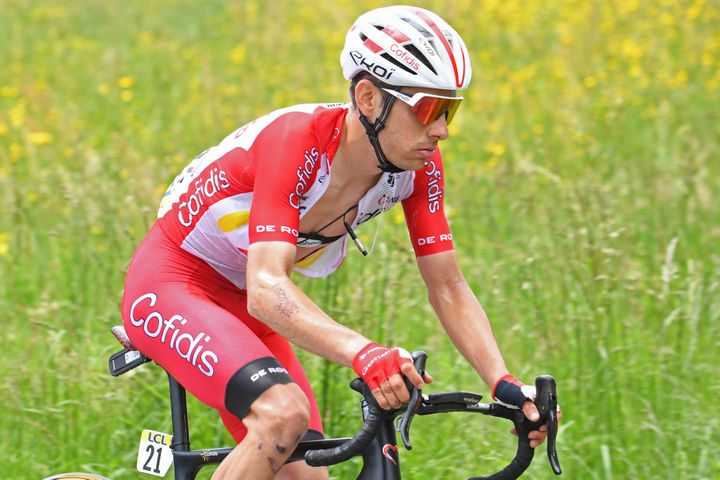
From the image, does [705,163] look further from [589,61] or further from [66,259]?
[66,259]

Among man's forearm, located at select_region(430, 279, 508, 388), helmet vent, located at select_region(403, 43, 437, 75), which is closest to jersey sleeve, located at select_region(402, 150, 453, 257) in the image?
man's forearm, located at select_region(430, 279, 508, 388)

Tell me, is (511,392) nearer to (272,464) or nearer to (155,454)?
(272,464)

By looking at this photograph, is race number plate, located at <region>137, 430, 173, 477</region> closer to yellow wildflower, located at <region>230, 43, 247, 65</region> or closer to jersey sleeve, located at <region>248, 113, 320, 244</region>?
jersey sleeve, located at <region>248, 113, 320, 244</region>

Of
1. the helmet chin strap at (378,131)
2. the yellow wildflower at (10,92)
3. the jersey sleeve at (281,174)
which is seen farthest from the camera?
the yellow wildflower at (10,92)

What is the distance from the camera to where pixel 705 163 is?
24.5 feet

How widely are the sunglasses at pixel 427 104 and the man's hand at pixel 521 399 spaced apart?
0.86 metres

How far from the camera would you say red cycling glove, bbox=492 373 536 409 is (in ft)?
10.8

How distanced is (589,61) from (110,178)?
178 inches

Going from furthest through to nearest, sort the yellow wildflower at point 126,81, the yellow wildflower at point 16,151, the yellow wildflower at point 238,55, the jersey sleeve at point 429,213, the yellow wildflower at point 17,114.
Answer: the yellow wildflower at point 238,55 → the yellow wildflower at point 126,81 → the yellow wildflower at point 17,114 → the yellow wildflower at point 16,151 → the jersey sleeve at point 429,213

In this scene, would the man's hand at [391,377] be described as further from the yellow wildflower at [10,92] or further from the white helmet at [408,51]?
the yellow wildflower at [10,92]

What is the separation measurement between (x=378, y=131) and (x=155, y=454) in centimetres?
135

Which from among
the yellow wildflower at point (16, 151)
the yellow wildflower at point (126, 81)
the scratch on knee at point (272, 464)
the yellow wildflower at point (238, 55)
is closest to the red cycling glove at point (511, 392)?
the scratch on knee at point (272, 464)

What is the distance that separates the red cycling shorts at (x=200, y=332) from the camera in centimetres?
332

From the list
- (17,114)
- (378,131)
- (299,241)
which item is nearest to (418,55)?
(378,131)
